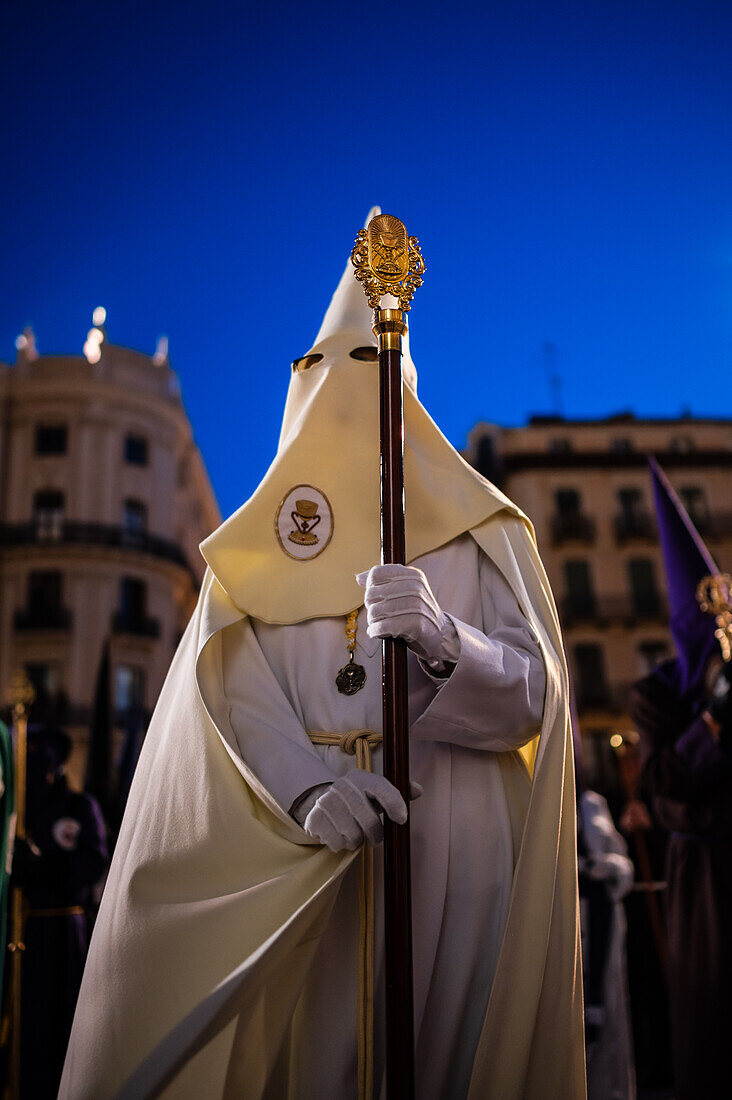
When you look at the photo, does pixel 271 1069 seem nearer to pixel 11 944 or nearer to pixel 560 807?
Result: pixel 560 807

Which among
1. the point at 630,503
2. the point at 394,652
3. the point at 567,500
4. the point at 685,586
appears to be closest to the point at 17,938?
the point at 394,652

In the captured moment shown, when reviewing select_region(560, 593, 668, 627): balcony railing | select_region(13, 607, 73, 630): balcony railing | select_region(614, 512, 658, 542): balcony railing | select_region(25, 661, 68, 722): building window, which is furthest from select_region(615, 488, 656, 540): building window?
select_region(25, 661, 68, 722): building window

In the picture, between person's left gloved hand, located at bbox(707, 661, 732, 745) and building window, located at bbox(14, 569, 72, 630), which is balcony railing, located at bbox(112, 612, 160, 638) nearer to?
building window, located at bbox(14, 569, 72, 630)

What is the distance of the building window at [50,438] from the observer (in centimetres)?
2523

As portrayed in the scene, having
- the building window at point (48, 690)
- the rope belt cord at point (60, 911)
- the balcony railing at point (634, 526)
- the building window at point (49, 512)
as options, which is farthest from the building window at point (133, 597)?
the rope belt cord at point (60, 911)

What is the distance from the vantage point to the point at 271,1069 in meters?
2.19

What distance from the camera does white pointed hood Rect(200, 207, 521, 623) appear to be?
2.76 metres

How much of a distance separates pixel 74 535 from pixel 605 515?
1511cm

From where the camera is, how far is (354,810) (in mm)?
2115

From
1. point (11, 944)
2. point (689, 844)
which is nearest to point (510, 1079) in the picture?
point (689, 844)

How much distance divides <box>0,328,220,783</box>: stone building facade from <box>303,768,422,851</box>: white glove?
857 inches

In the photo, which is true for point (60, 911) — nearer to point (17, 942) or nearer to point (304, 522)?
point (17, 942)

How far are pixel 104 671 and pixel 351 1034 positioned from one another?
6411mm

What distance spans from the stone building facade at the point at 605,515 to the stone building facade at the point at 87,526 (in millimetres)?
9972
